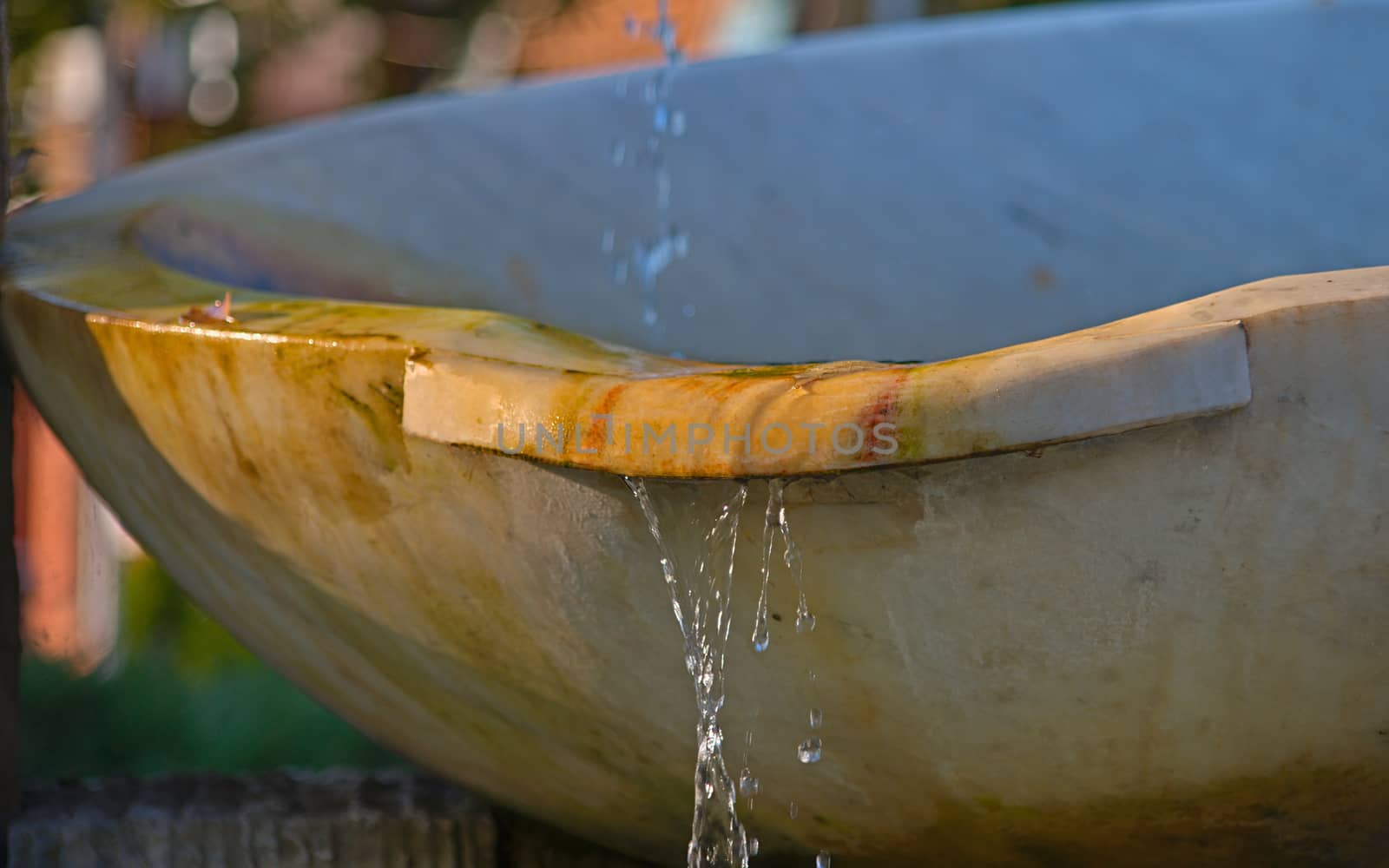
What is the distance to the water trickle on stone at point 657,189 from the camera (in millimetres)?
1747

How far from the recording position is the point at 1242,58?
197 cm

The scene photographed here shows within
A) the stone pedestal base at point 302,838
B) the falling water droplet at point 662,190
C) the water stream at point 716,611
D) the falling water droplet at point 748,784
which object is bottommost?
the stone pedestal base at point 302,838

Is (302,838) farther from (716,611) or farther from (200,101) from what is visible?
(200,101)

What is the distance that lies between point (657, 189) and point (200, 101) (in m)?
5.45

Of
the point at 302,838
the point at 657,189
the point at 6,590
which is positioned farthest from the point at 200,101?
the point at 302,838

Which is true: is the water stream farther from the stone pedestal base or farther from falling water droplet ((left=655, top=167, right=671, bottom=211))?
falling water droplet ((left=655, top=167, right=671, bottom=211))

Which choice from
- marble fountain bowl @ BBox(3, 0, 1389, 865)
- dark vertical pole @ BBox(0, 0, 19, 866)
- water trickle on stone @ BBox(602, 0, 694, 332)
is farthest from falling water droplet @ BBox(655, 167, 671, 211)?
dark vertical pole @ BBox(0, 0, 19, 866)

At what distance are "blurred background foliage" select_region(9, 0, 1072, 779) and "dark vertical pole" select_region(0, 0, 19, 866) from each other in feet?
0.37

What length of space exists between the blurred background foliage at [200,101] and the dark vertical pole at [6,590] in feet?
0.37

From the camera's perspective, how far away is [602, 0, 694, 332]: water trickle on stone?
1.75m

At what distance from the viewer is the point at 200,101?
661 centimetres

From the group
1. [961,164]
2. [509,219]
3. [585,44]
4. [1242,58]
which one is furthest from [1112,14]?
[585,44]

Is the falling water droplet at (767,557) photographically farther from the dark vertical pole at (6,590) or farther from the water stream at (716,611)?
the dark vertical pole at (6,590)

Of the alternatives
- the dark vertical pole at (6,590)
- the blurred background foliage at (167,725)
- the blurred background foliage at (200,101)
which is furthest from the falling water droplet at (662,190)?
the blurred background foliage at (167,725)
